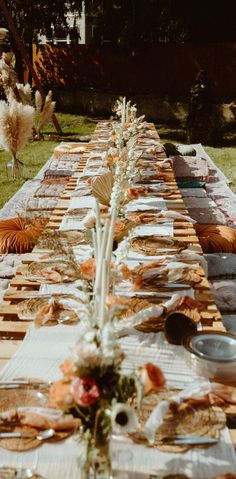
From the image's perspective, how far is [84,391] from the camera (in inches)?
53.6

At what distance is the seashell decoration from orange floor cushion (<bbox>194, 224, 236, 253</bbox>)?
0.98 meters

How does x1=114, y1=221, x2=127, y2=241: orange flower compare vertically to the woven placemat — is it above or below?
above

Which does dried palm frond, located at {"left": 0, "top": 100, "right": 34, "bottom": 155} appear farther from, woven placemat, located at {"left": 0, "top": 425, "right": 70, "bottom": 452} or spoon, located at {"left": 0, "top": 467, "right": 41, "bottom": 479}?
spoon, located at {"left": 0, "top": 467, "right": 41, "bottom": 479}

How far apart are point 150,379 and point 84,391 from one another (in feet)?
0.54

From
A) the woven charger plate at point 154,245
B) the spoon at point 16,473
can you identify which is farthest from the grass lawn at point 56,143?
the spoon at point 16,473

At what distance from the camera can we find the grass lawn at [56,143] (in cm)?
812

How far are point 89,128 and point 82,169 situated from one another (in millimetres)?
7904

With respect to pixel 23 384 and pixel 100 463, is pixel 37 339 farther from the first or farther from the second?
pixel 100 463

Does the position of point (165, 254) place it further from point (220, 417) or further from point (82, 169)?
point (82, 169)

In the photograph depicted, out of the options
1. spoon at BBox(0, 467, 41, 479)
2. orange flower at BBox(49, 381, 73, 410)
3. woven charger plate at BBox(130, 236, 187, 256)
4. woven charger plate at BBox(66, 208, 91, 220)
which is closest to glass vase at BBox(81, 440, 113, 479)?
orange flower at BBox(49, 381, 73, 410)

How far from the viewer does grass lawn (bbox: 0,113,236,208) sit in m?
8.12

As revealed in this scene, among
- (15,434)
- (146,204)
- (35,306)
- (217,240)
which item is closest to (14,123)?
(146,204)

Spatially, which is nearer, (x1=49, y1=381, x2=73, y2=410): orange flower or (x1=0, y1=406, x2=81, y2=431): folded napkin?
(x1=49, y1=381, x2=73, y2=410): orange flower

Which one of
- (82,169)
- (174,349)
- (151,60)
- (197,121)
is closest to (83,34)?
(151,60)
